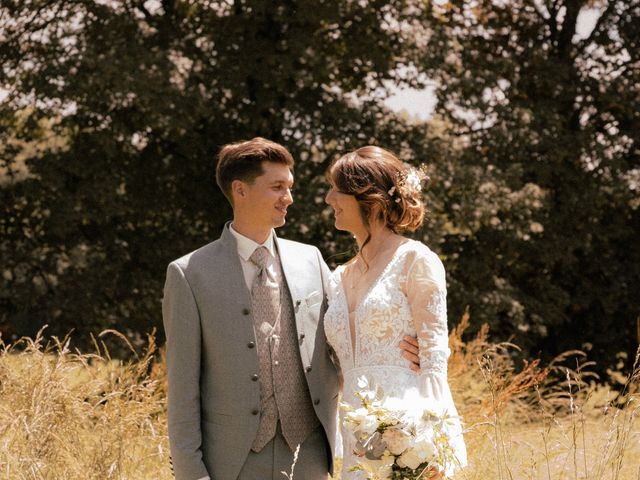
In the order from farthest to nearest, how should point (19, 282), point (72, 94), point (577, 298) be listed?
point (577, 298) < point (19, 282) < point (72, 94)

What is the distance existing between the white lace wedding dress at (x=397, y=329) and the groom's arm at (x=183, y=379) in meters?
0.54

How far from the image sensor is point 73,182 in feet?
35.8

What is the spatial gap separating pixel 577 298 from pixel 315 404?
1029 centimetres

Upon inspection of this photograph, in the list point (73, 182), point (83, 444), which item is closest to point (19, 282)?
point (73, 182)

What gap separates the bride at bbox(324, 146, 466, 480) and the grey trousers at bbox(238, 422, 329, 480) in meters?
0.14

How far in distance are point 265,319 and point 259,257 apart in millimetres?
243

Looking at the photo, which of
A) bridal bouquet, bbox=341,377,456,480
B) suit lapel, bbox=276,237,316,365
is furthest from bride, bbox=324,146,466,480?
bridal bouquet, bbox=341,377,456,480

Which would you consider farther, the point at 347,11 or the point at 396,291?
the point at 347,11

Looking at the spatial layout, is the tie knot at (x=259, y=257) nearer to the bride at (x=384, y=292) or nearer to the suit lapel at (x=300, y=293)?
the suit lapel at (x=300, y=293)

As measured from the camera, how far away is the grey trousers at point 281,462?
3102 mm

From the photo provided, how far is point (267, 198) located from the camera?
3281mm

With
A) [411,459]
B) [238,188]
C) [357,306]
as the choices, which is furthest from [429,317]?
[238,188]

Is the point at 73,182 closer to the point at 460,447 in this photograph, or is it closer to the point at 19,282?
the point at 19,282

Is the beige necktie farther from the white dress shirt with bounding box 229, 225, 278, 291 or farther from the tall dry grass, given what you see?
the tall dry grass
